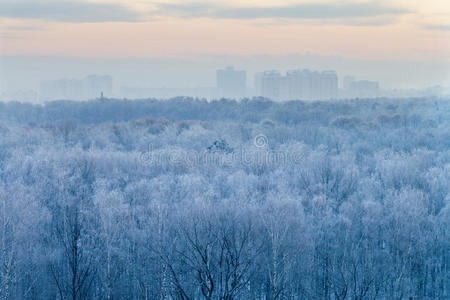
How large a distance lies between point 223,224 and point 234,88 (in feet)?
294

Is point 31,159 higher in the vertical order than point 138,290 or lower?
higher

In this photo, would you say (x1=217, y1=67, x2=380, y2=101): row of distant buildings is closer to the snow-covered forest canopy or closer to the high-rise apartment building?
the high-rise apartment building

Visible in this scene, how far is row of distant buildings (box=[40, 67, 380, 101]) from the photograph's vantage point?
99.4 metres

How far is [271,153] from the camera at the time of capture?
1439 inches

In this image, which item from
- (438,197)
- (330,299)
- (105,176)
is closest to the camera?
(330,299)

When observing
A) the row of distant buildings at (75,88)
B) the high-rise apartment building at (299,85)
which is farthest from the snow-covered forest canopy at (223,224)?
the row of distant buildings at (75,88)

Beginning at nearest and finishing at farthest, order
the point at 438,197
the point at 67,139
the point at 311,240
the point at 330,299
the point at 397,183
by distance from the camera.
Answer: the point at 330,299
the point at 311,240
the point at 438,197
the point at 397,183
the point at 67,139

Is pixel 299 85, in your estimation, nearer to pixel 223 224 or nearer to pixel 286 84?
pixel 286 84

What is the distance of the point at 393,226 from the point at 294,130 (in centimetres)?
3134

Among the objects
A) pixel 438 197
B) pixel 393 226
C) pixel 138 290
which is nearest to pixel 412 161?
pixel 438 197

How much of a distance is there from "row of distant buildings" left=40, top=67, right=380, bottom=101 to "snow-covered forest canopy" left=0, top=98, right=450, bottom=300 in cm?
6028

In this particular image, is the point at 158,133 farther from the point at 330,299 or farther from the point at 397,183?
the point at 330,299

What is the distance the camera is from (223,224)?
16047mm

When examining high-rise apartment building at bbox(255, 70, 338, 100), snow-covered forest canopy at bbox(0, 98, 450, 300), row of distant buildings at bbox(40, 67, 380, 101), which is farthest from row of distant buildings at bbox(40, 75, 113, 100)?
snow-covered forest canopy at bbox(0, 98, 450, 300)
